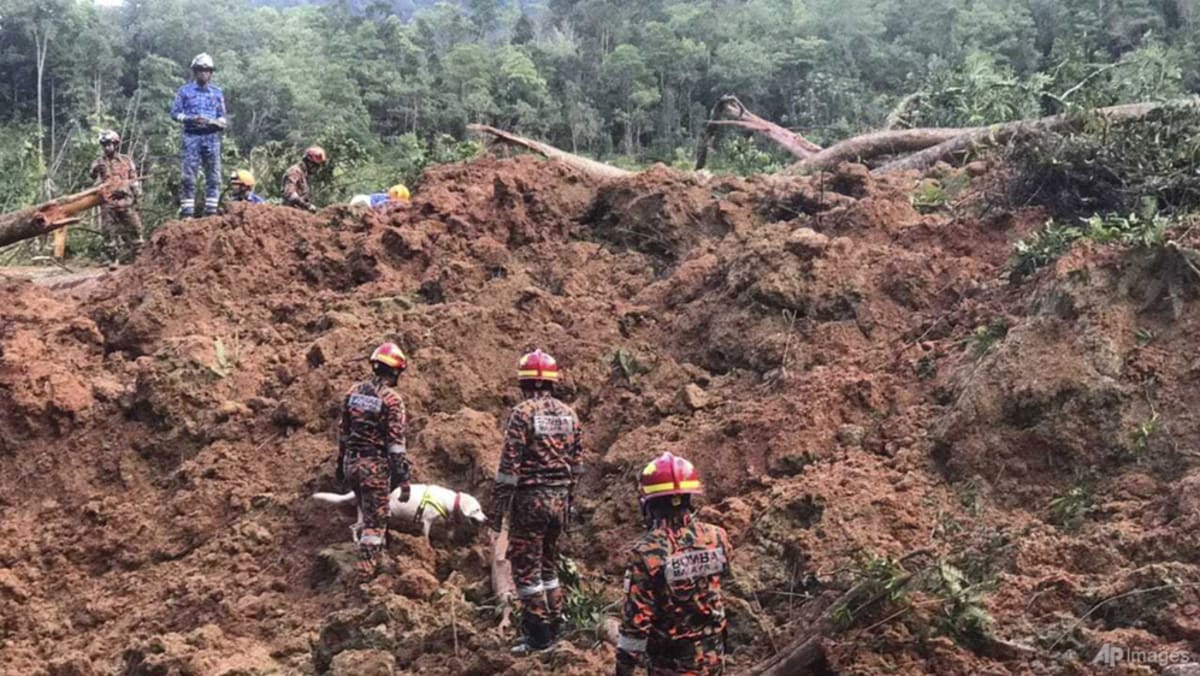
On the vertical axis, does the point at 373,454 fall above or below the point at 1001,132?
below

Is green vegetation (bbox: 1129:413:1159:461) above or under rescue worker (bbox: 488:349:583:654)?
above

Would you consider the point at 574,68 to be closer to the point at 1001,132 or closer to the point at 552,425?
the point at 1001,132

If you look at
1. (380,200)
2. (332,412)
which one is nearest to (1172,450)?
Result: (332,412)

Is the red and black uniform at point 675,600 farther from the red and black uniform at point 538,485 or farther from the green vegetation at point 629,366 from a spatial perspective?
the green vegetation at point 629,366

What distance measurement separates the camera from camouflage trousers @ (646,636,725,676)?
4816 millimetres

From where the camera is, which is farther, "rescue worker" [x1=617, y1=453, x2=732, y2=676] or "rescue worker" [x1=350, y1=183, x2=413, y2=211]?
"rescue worker" [x1=350, y1=183, x2=413, y2=211]

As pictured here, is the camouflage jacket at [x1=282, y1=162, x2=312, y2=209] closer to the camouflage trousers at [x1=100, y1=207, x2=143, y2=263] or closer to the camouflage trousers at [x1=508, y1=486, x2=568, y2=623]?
the camouflage trousers at [x1=100, y1=207, x2=143, y2=263]

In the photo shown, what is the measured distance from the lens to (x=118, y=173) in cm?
1230

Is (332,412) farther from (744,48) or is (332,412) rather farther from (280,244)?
(744,48)

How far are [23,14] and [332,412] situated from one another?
35955 millimetres

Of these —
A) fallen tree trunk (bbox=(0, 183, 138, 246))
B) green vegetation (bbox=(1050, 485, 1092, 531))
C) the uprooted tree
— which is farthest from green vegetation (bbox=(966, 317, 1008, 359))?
fallen tree trunk (bbox=(0, 183, 138, 246))

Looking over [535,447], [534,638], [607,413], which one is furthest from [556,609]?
[607,413]

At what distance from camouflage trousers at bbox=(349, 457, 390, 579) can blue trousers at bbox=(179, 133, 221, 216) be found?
645cm

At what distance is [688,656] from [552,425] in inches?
74.0
